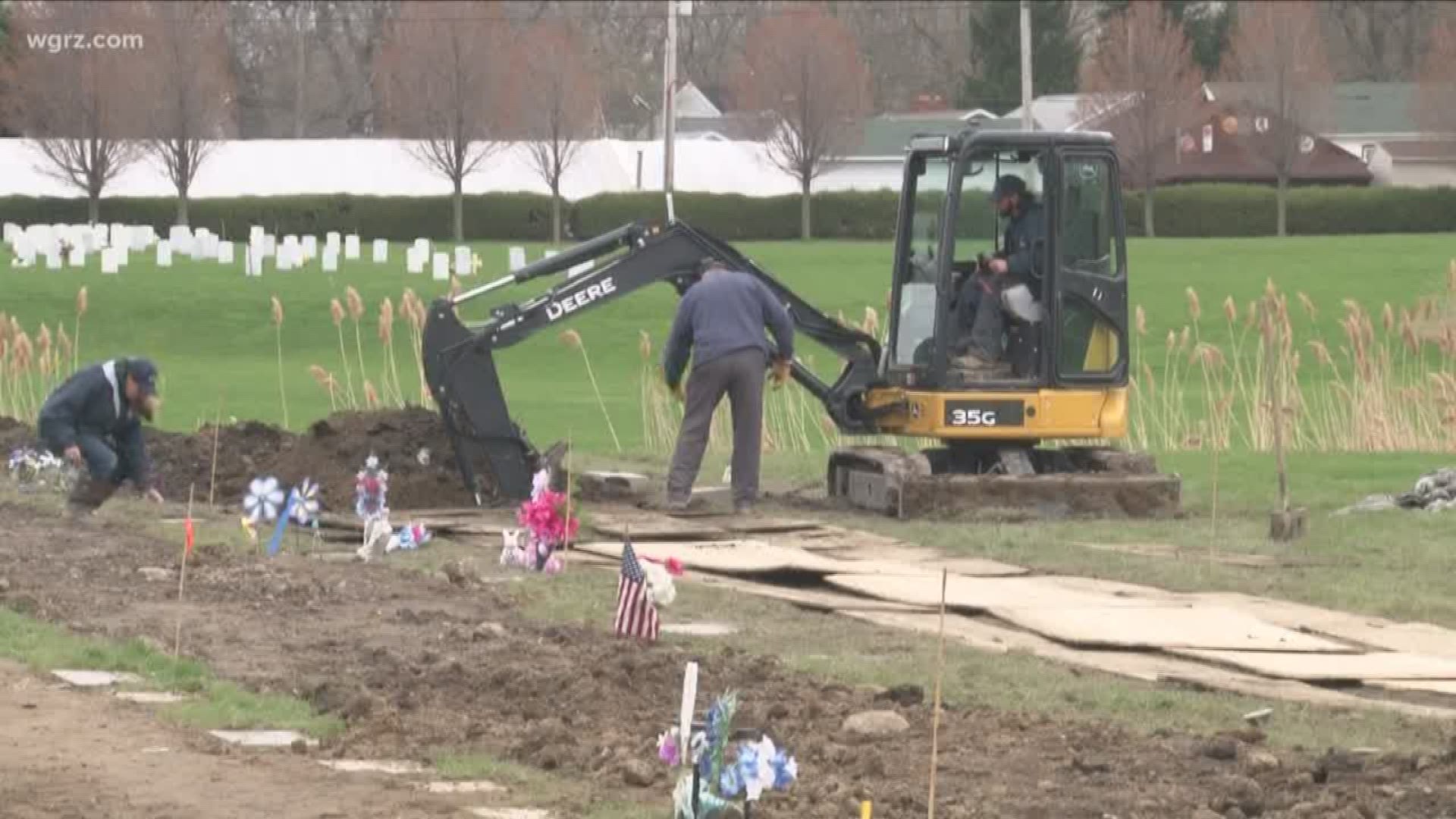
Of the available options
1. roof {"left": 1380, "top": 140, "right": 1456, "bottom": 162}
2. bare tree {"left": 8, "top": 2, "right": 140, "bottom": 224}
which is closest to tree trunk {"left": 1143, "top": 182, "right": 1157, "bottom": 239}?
roof {"left": 1380, "top": 140, "right": 1456, "bottom": 162}

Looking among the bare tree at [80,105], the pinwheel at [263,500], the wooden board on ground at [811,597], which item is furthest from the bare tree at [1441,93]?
the wooden board on ground at [811,597]

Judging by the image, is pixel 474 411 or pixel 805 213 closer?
pixel 474 411

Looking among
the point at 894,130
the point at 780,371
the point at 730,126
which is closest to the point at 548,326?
the point at 780,371

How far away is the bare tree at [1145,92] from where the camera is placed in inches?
3110

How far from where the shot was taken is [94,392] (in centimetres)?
1948

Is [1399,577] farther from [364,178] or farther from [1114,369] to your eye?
[364,178]

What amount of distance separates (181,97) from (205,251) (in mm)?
10042

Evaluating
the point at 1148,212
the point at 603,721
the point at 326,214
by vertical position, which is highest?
the point at 1148,212

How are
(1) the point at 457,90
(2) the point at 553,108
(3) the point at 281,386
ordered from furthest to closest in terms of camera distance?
(2) the point at 553,108
(1) the point at 457,90
(3) the point at 281,386

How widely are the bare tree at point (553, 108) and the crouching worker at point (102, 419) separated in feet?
182

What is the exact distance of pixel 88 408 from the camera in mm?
19547

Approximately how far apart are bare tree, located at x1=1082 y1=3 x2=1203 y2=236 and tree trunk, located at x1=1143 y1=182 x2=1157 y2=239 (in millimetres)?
21

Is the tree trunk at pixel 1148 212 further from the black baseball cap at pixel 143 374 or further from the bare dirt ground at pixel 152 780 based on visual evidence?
the bare dirt ground at pixel 152 780

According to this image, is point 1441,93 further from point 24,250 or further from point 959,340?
point 959,340
